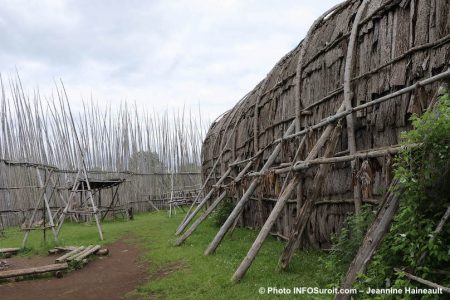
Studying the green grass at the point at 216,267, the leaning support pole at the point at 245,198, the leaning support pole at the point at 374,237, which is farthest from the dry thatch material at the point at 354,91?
the green grass at the point at 216,267

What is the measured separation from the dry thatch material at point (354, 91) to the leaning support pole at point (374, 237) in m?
0.39

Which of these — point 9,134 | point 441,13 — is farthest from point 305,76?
point 9,134

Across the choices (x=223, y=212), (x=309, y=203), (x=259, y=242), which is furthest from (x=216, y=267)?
(x=223, y=212)

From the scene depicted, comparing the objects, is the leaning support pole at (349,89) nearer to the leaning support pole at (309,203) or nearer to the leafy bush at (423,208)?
the leaning support pole at (309,203)

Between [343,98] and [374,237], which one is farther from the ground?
[343,98]

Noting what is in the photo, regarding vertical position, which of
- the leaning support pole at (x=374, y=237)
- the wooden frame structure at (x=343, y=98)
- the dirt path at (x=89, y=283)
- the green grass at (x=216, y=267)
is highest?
the wooden frame structure at (x=343, y=98)

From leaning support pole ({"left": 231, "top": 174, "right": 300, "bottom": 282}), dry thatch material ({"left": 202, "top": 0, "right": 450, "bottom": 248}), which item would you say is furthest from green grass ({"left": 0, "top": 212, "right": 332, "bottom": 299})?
dry thatch material ({"left": 202, "top": 0, "right": 450, "bottom": 248})

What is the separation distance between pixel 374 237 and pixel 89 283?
15.8 ft

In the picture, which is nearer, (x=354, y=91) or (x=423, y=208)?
(x=423, y=208)

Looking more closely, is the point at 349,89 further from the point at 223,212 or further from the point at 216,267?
the point at 223,212

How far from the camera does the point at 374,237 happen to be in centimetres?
336

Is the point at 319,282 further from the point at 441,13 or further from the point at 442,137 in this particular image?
the point at 441,13

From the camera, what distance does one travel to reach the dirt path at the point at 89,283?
562cm

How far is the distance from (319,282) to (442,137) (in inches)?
92.7
